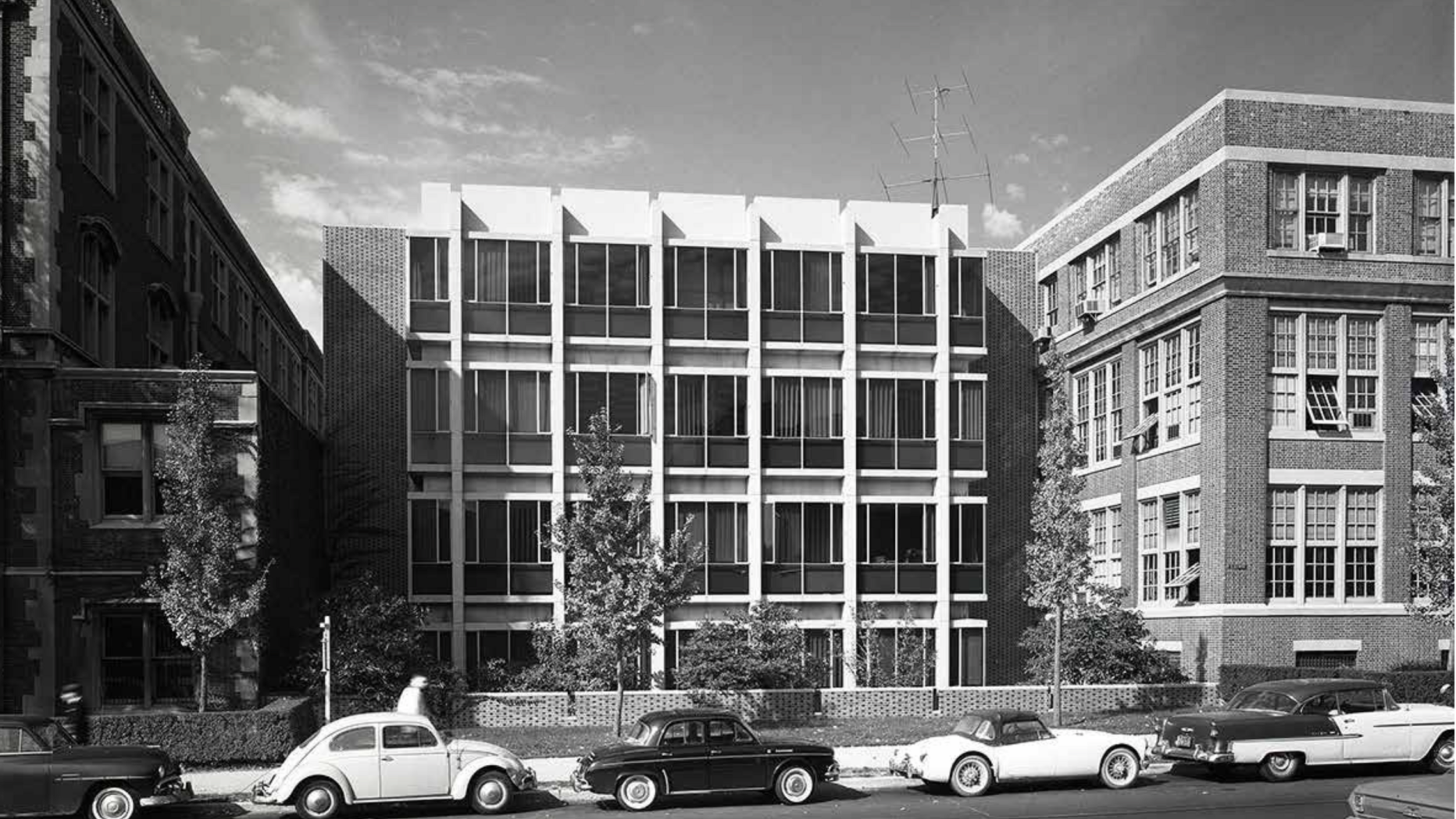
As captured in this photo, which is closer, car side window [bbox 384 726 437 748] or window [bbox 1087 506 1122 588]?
car side window [bbox 384 726 437 748]

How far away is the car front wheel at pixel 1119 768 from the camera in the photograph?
1912cm

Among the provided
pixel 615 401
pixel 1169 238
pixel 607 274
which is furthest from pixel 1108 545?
pixel 607 274

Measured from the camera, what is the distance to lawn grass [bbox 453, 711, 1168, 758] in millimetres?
24078

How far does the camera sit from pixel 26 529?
23953mm

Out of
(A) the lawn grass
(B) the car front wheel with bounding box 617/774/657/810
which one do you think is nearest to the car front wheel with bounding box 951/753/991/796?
(B) the car front wheel with bounding box 617/774/657/810

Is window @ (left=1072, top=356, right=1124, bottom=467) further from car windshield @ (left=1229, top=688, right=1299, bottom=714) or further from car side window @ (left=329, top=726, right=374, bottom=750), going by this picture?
car side window @ (left=329, top=726, right=374, bottom=750)

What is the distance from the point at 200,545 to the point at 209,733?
139 inches

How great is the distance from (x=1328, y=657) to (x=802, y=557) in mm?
13009

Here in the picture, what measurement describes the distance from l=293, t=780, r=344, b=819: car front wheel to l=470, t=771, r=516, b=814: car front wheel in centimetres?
180

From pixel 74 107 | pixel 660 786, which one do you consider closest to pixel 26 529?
pixel 74 107

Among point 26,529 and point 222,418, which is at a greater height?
point 222,418

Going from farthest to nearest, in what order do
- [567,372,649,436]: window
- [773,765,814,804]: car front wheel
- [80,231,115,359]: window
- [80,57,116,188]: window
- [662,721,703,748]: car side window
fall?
[567,372,649,436]: window → [80,57,116,188]: window → [80,231,115,359]: window → [773,765,814,804]: car front wheel → [662,721,703,748]: car side window

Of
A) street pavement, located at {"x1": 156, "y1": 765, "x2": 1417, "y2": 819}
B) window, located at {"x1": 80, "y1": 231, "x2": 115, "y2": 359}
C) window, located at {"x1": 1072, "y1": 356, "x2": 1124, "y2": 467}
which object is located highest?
window, located at {"x1": 80, "y1": 231, "x2": 115, "y2": 359}

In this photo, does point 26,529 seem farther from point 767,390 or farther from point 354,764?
point 767,390
